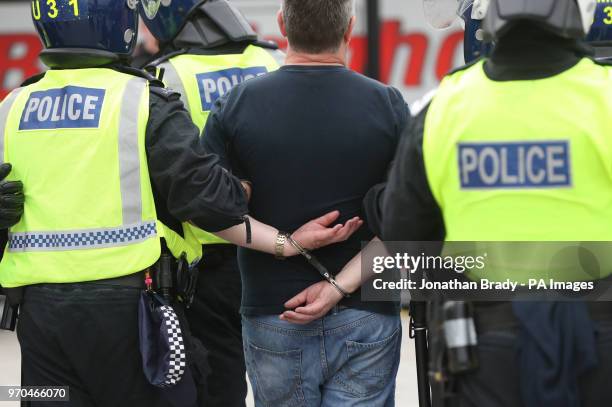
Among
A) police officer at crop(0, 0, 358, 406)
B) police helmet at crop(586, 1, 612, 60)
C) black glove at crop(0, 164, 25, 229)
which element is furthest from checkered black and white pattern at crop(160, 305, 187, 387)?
police helmet at crop(586, 1, 612, 60)

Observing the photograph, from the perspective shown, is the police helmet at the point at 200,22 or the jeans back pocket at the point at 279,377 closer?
the jeans back pocket at the point at 279,377

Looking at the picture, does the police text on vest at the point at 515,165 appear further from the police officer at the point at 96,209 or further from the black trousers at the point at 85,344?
the black trousers at the point at 85,344

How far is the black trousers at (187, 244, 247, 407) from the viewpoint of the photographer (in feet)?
13.4

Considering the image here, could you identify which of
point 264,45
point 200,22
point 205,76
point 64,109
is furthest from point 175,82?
point 64,109

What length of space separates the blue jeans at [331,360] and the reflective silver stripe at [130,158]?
542mm

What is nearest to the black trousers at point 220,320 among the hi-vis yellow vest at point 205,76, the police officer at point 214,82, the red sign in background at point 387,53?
the police officer at point 214,82

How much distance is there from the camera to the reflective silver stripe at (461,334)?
245 centimetres

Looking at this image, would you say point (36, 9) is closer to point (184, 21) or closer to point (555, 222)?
point (184, 21)

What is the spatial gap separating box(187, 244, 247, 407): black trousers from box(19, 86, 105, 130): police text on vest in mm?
1009

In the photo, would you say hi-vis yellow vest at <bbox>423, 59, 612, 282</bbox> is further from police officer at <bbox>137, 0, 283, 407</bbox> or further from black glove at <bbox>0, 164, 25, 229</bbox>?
police officer at <bbox>137, 0, 283, 407</bbox>

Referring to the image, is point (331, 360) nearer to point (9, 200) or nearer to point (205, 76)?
point (9, 200)

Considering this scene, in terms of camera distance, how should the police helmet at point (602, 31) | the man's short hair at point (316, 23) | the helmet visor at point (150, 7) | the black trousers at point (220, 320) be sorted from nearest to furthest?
1. the man's short hair at point (316, 23)
2. the police helmet at point (602, 31)
3. the black trousers at point (220, 320)
4. the helmet visor at point (150, 7)

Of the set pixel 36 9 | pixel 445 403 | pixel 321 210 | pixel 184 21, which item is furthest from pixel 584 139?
pixel 184 21

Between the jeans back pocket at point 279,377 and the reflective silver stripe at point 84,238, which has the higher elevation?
the reflective silver stripe at point 84,238
